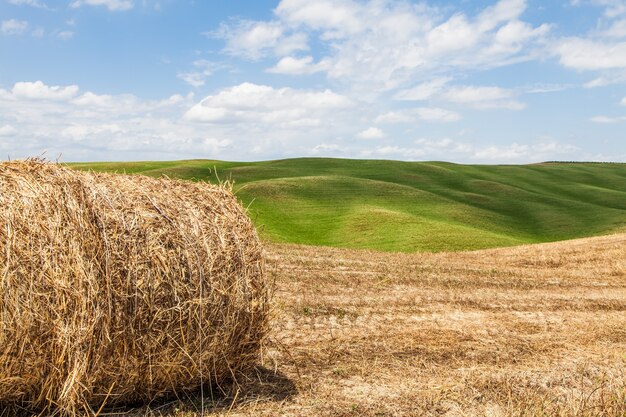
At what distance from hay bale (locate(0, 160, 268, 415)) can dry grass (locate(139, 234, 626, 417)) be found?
740 millimetres

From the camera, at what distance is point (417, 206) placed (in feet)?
191

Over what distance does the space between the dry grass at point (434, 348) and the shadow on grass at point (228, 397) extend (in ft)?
0.09

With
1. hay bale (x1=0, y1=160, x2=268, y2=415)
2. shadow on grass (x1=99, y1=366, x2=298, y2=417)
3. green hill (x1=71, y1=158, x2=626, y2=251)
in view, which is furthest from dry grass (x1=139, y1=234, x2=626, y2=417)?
green hill (x1=71, y1=158, x2=626, y2=251)

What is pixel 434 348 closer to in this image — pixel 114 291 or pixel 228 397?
pixel 228 397

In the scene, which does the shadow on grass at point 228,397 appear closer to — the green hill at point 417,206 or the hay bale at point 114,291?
the hay bale at point 114,291

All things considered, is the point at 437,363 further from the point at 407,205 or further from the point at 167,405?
the point at 407,205

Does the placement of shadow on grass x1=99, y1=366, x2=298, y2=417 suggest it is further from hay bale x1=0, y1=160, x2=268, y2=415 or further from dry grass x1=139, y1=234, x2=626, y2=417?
hay bale x1=0, y1=160, x2=268, y2=415

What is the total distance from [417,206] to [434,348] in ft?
157

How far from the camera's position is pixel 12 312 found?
6.53 meters

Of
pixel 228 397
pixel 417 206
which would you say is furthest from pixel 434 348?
pixel 417 206

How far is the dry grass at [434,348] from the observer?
27.1ft

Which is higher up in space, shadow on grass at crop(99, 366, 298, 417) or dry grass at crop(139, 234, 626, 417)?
shadow on grass at crop(99, 366, 298, 417)

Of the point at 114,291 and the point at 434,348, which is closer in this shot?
the point at 114,291

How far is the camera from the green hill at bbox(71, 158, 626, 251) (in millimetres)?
43312
